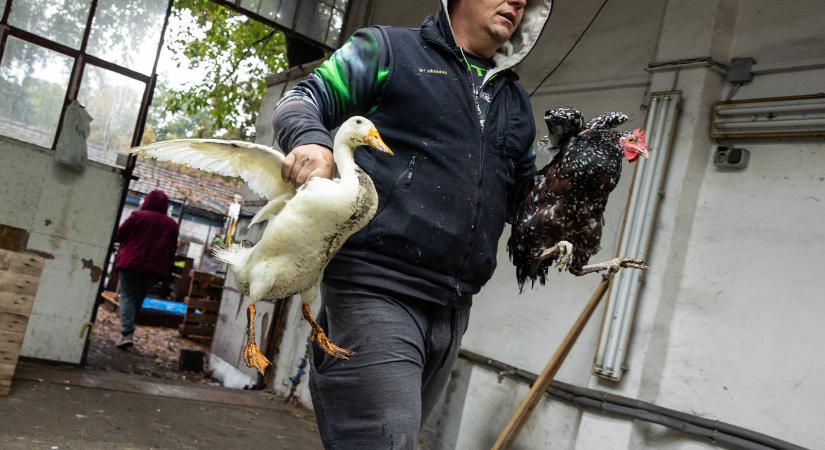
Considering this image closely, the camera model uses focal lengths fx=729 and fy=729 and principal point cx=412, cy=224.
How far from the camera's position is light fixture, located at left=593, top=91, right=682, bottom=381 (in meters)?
4.59

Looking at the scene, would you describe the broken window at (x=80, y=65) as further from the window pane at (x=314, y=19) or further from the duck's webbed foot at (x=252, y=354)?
the duck's webbed foot at (x=252, y=354)

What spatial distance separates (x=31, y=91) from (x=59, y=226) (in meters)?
1.27

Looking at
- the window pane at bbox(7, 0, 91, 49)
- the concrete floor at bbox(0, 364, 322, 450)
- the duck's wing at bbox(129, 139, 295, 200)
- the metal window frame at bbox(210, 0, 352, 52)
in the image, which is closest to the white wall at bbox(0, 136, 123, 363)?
the concrete floor at bbox(0, 364, 322, 450)

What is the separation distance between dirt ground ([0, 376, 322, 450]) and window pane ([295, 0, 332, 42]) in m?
4.03

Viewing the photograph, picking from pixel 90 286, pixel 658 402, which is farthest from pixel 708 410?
pixel 90 286

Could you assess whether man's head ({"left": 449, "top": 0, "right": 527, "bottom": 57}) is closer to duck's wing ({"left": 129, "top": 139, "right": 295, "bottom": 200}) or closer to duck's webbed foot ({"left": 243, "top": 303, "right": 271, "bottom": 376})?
duck's wing ({"left": 129, "top": 139, "right": 295, "bottom": 200})

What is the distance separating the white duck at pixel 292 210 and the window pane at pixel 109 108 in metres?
5.39

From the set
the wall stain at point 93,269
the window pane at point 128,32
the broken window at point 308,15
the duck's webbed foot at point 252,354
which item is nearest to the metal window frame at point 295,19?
the broken window at point 308,15

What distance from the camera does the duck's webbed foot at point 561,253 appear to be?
244cm

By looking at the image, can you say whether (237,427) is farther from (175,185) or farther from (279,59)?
(175,185)

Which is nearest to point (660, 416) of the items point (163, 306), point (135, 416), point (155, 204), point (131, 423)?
point (131, 423)

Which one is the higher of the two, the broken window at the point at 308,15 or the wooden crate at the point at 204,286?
the broken window at the point at 308,15

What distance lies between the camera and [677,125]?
15.2 feet

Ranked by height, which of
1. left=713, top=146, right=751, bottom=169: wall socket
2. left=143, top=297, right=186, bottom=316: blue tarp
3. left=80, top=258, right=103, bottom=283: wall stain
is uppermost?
left=713, top=146, right=751, bottom=169: wall socket
